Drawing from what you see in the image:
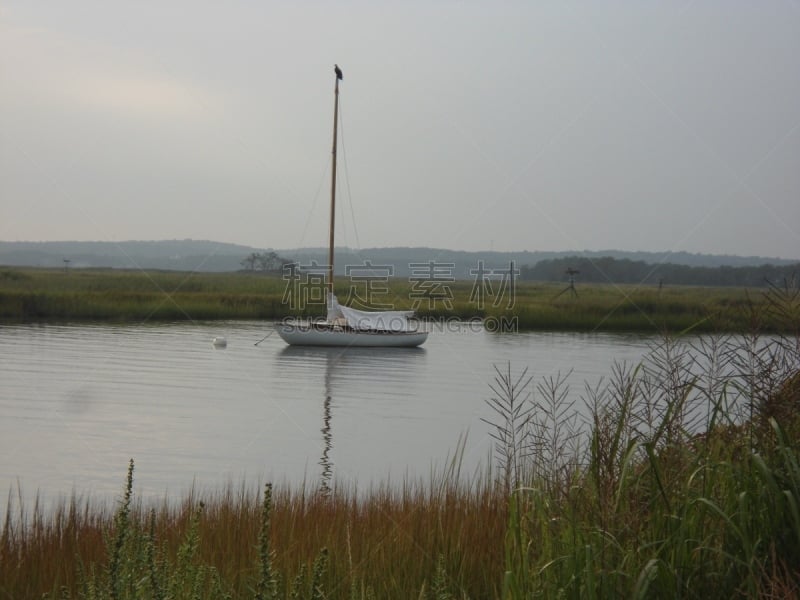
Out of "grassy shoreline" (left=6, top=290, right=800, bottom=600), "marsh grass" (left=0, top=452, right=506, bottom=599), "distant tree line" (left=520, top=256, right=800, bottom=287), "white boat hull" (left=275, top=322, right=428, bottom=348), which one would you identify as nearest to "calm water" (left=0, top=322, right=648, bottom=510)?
"white boat hull" (left=275, top=322, right=428, bottom=348)

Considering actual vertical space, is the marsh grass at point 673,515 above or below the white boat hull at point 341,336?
above

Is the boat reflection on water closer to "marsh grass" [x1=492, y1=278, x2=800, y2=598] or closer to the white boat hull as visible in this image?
the white boat hull

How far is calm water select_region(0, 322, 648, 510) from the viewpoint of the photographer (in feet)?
44.8

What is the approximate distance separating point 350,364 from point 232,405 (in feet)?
30.8

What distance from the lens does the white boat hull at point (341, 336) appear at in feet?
107

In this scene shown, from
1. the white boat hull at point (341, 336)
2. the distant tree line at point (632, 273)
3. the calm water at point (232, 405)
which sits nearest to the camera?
the calm water at point (232, 405)

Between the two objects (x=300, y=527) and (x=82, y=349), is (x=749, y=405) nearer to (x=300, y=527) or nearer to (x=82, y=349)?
(x=300, y=527)

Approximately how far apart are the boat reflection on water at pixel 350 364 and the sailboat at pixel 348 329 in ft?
1.36

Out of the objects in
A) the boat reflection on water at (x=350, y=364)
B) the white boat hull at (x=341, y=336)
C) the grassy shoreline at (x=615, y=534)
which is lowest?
the boat reflection on water at (x=350, y=364)

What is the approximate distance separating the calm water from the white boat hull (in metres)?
0.44

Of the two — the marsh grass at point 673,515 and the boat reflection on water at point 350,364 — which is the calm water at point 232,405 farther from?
the marsh grass at point 673,515

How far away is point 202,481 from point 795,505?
991 cm

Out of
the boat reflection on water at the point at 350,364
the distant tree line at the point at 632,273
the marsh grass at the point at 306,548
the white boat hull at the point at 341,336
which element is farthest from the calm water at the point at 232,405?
the distant tree line at the point at 632,273

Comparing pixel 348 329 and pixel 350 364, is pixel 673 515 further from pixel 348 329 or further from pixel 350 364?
pixel 348 329
